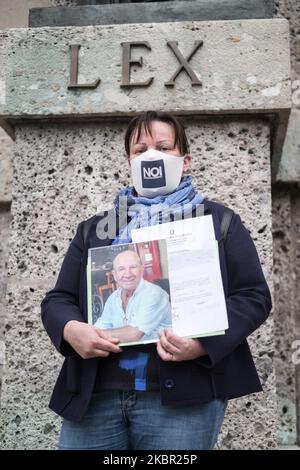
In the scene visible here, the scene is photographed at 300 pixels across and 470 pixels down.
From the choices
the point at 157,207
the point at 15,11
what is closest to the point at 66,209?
the point at 157,207

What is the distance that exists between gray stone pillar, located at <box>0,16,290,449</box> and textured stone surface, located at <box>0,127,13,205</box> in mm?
662

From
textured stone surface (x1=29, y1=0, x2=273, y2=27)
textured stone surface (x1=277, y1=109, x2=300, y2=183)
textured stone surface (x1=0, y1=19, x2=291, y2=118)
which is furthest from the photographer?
textured stone surface (x1=277, y1=109, x2=300, y2=183)

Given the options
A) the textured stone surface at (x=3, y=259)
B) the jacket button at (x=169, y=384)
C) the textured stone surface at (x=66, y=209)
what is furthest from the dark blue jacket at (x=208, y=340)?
the textured stone surface at (x=3, y=259)

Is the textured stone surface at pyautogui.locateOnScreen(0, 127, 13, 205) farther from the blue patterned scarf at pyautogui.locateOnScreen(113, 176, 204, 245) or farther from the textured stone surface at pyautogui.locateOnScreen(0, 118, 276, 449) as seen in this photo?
the blue patterned scarf at pyautogui.locateOnScreen(113, 176, 204, 245)

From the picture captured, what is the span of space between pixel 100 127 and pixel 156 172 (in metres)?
0.96

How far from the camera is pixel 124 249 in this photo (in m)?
1.54

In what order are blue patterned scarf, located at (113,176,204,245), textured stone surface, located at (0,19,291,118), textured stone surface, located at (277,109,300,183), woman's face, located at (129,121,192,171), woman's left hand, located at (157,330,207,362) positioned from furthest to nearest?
textured stone surface, located at (277,109,300,183)
textured stone surface, located at (0,19,291,118)
woman's face, located at (129,121,192,171)
blue patterned scarf, located at (113,176,204,245)
woman's left hand, located at (157,330,207,362)

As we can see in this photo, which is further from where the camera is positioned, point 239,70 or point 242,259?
point 239,70

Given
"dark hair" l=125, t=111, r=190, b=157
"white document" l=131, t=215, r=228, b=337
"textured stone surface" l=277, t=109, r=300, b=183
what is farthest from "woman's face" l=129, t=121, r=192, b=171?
"textured stone surface" l=277, t=109, r=300, b=183

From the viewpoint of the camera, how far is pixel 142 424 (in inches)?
58.5

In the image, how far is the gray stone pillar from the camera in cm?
246

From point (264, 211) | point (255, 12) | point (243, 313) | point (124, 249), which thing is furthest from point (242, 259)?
point (255, 12)
